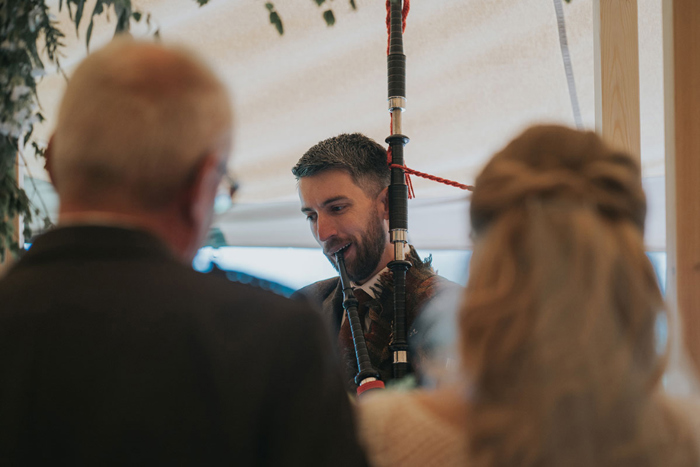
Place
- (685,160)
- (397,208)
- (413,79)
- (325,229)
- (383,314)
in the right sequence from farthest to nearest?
(413,79), (325,229), (383,314), (397,208), (685,160)

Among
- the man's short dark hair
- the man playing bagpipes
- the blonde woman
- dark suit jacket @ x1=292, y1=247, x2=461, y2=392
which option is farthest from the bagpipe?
the blonde woman

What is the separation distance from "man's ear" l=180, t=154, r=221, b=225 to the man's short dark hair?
155 cm

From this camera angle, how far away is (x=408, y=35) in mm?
2699

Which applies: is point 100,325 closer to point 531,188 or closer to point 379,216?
point 531,188

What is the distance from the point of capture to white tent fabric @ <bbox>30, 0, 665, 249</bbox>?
2.58 m

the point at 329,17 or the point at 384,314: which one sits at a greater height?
the point at 329,17

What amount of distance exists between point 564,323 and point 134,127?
500mm

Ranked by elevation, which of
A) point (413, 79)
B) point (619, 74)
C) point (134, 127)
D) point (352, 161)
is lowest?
point (134, 127)

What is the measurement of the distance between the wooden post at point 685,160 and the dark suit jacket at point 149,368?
1038 mm

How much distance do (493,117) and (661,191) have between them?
0.70 m

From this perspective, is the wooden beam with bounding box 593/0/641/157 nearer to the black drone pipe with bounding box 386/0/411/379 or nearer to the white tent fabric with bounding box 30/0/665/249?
the black drone pipe with bounding box 386/0/411/379

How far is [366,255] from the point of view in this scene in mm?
2328

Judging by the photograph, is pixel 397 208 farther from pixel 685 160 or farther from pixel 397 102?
pixel 685 160

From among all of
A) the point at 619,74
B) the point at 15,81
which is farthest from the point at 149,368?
the point at 619,74
